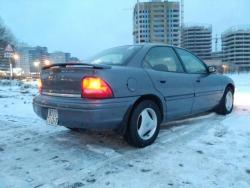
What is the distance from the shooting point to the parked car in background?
244cm

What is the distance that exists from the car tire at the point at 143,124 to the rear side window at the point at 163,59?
0.63 m

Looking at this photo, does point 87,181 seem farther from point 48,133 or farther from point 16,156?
point 48,133

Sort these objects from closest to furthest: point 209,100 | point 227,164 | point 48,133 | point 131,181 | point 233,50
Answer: point 131,181
point 227,164
point 48,133
point 209,100
point 233,50

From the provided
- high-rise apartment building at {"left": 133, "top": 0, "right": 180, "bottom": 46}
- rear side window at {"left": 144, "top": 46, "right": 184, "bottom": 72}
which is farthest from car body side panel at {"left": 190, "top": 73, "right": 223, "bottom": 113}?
high-rise apartment building at {"left": 133, "top": 0, "right": 180, "bottom": 46}

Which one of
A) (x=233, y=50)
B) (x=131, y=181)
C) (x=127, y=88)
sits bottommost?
(x=131, y=181)

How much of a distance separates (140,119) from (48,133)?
1647 millimetres

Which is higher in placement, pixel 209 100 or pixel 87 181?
A: pixel 209 100

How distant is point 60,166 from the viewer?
2.29m

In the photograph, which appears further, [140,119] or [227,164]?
[140,119]

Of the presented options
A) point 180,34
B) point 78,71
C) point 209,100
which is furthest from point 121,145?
point 180,34

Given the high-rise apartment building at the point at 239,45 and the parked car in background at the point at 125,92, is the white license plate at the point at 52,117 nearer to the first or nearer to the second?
the parked car in background at the point at 125,92

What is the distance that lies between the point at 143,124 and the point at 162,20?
97906 millimetres

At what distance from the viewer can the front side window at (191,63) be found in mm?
Result: 3794

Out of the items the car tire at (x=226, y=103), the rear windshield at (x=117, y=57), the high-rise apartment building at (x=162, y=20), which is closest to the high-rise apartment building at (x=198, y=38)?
the high-rise apartment building at (x=162, y=20)
